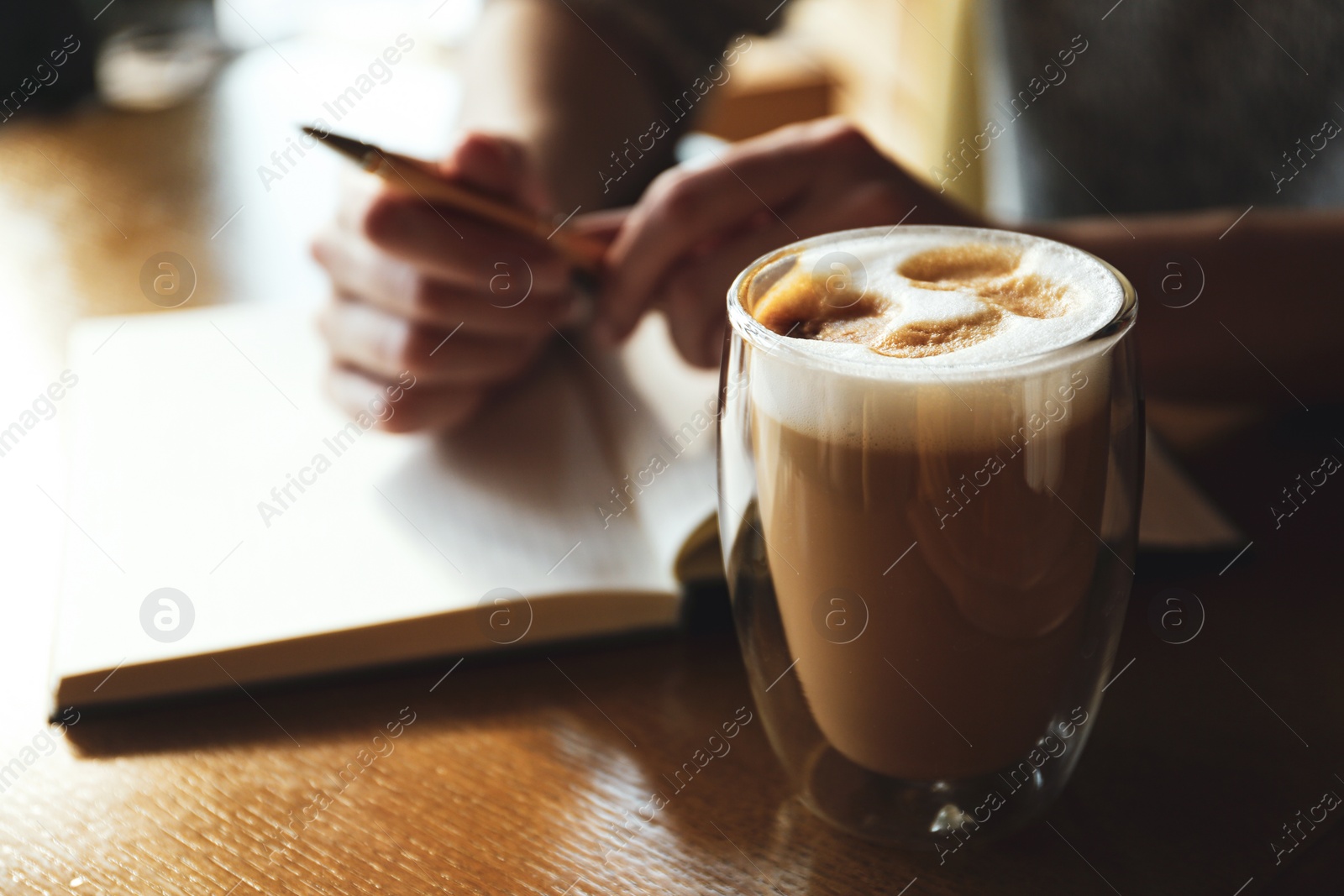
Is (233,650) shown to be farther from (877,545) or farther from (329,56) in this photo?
(329,56)

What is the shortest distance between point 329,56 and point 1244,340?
1459 mm

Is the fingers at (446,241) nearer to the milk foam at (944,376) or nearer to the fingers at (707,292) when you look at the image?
the fingers at (707,292)

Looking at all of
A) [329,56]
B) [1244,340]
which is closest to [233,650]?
[1244,340]

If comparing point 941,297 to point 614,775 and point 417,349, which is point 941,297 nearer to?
point 614,775

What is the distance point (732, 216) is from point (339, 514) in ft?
1.03

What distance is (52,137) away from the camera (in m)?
1.25

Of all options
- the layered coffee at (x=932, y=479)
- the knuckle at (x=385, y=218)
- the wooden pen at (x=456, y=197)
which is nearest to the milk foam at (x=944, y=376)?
the layered coffee at (x=932, y=479)

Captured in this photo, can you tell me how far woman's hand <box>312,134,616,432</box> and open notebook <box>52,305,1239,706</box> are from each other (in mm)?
21

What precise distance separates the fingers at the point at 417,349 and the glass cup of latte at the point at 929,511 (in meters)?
0.33

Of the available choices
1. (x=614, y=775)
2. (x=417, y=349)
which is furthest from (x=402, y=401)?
(x=614, y=775)

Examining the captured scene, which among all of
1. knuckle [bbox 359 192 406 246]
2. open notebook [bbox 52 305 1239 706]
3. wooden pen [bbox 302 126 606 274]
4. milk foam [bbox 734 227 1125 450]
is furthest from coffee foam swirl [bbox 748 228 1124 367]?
knuckle [bbox 359 192 406 246]

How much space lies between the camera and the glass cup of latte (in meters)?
0.34

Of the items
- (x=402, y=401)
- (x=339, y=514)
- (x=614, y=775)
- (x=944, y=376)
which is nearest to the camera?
(x=944, y=376)

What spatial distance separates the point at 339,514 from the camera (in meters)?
0.59
